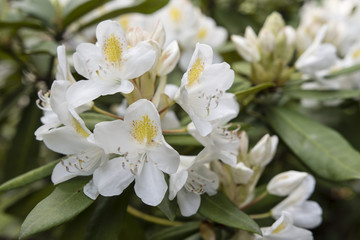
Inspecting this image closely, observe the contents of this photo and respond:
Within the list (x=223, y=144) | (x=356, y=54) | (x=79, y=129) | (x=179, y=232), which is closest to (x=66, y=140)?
(x=79, y=129)

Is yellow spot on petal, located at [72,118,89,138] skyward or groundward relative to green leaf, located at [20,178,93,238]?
skyward

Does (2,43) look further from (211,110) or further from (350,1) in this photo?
(350,1)

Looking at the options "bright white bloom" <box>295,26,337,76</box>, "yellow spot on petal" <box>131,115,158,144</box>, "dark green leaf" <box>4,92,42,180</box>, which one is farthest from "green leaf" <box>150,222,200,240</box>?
"dark green leaf" <box>4,92,42,180</box>

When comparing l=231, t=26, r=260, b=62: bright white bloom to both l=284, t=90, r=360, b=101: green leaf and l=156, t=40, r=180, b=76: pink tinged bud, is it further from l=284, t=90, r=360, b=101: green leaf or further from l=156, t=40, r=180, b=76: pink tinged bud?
l=156, t=40, r=180, b=76: pink tinged bud

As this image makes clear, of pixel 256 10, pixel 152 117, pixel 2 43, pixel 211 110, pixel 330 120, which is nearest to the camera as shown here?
pixel 152 117

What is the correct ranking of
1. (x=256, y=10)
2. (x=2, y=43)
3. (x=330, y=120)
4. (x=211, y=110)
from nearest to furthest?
(x=211, y=110) < (x=2, y=43) < (x=330, y=120) < (x=256, y=10)

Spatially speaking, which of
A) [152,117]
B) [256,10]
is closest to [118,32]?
[152,117]
